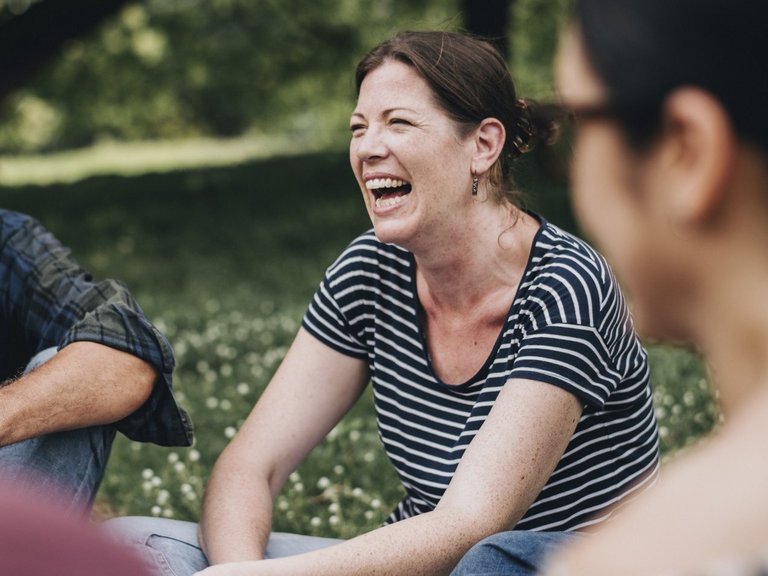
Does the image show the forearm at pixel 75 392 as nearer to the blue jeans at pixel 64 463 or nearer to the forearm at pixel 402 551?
the blue jeans at pixel 64 463

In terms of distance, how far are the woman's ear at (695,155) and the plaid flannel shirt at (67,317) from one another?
83.9 inches

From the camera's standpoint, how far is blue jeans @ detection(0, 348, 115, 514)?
293 centimetres

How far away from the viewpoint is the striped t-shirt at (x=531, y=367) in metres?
2.70

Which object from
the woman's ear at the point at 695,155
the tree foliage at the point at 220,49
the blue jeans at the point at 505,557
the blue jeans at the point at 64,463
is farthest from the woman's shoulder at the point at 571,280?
the tree foliage at the point at 220,49

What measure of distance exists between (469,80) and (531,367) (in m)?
0.78

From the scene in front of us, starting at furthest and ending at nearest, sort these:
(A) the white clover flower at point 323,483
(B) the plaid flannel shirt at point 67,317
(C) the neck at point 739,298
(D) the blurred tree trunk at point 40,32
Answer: (D) the blurred tree trunk at point 40,32 → (A) the white clover flower at point 323,483 → (B) the plaid flannel shirt at point 67,317 → (C) the neck at point 739,298

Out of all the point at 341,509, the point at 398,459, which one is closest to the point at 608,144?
the point at 398,459

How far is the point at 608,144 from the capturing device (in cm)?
135

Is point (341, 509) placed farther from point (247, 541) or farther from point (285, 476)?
point (247, 541)

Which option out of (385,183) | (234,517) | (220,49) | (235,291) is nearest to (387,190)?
(385,183)

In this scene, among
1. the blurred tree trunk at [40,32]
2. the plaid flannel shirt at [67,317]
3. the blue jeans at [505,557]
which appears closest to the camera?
the blue jeans at [505,557]

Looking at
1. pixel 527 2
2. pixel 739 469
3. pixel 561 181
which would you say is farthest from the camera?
pixel 527 2

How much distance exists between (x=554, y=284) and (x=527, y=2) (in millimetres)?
17077

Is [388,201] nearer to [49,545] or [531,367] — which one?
[531,367]
